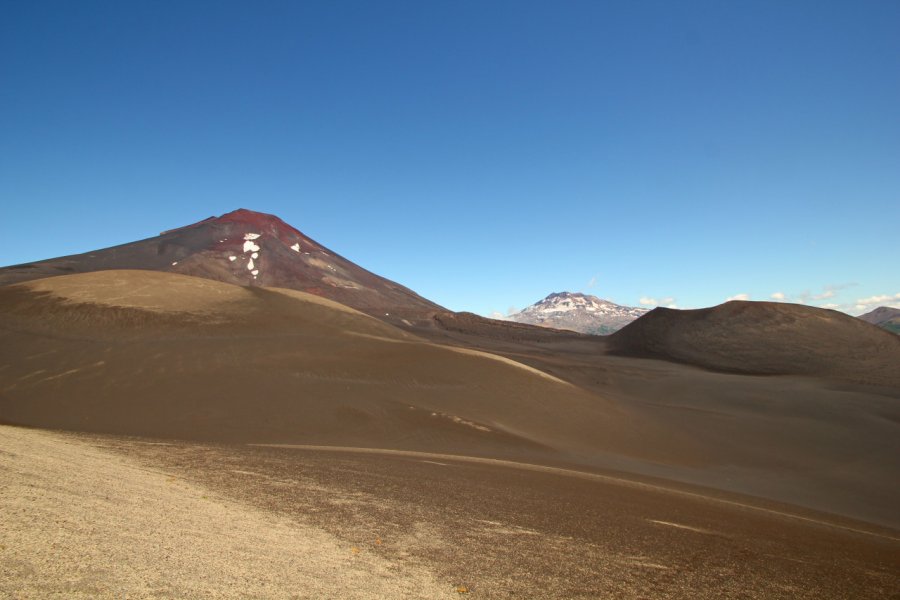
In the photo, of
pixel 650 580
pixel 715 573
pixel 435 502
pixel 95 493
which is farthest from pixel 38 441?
pixel 715 573

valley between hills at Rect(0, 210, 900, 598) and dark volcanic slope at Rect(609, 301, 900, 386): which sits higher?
dark volcanic slope at Rect(609, 301, 900, 386)

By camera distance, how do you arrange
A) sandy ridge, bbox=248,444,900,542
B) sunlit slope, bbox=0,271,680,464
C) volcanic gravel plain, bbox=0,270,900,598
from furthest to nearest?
sunlit slope, bbox=0,271,680,464, sandy ridge, bbox=248,444,900,542, volcanic gravel plain, bbox=0,270,900,598

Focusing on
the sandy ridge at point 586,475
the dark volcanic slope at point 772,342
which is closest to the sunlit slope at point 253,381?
the sandy ridge at point 586,475

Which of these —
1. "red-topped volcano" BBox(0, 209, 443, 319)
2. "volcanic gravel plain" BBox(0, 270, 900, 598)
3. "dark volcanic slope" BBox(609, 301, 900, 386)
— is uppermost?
"red-topped volcano" BBox(0, 209, 443, 319)

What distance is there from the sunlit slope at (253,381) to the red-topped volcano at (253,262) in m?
55.9

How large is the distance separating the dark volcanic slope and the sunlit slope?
3681cm

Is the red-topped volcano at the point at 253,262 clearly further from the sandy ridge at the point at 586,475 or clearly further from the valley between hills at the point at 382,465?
the sandy ridge at the point at 586,475

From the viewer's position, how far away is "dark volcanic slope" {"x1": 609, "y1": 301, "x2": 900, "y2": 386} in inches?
1988

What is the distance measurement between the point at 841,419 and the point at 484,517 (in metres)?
28.5

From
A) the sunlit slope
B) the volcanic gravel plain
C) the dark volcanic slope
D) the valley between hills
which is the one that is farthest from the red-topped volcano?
the valley between hills

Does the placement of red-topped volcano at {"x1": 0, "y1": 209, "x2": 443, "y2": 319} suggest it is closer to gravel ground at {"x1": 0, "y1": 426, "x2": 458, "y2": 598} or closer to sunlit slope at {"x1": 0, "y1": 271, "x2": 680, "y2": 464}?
sunlit slope at {"x1": 0, "y1": 271, "x2": 680, "y2": 464}

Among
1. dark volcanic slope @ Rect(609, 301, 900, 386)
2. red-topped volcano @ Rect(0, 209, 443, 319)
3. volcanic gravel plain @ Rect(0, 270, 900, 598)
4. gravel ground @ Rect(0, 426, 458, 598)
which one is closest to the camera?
gravel ground @ Rect(0, 426, 458, 598)

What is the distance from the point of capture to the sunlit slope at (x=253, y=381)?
17.5 metres

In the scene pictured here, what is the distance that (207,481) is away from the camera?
29.3ft
